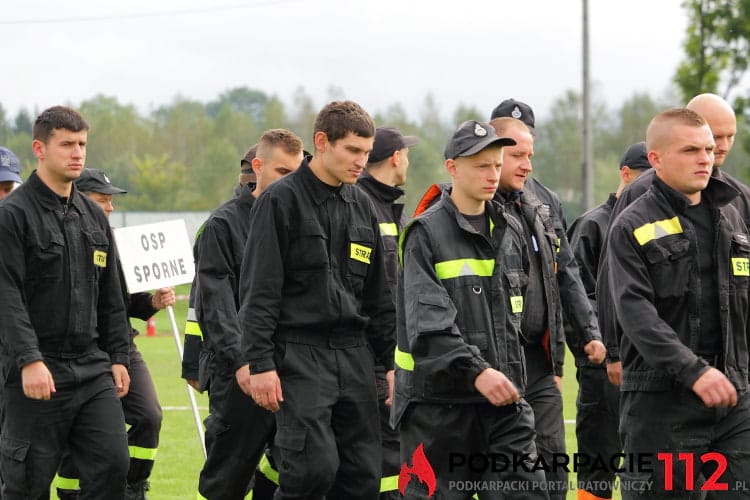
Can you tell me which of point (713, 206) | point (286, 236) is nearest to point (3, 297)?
point (286, 236)

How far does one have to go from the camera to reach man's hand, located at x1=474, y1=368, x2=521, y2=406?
18.4 ft

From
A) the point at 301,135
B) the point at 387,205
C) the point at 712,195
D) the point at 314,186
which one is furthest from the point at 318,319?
the point at 301,135

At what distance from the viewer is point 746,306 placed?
5898mm

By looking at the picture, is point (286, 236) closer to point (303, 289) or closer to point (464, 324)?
point (303, 289)

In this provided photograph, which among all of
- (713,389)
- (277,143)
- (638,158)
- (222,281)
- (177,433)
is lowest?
(177,433)

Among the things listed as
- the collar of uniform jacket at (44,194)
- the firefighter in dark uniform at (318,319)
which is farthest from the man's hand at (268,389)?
the collar of uniform jacket at (44,194)

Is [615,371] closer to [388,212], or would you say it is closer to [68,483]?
[388,212]

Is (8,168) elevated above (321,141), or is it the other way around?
(321,141)

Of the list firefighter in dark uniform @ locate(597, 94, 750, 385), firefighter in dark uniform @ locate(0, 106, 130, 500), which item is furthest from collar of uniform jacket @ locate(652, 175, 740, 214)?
firefighter in dark uniform @ locate(0, 106, 130, 500)

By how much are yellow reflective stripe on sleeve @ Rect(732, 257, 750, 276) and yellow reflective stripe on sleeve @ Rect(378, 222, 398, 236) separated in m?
2.65

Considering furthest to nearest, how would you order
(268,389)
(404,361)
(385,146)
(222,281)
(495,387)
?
(385,146) → (222,281) → (268,389) → (404,361) → (495,387)

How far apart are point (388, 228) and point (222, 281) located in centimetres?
115

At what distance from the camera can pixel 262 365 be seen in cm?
652

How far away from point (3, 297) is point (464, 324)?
2.57m
